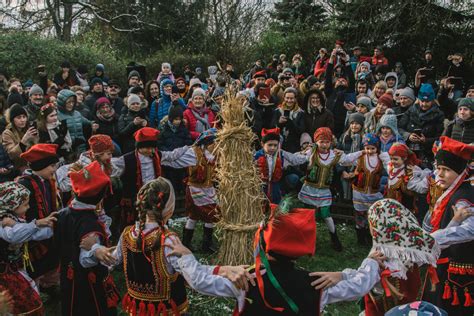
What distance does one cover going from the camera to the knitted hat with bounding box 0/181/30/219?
386 cm

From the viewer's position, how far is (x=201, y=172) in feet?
20.6

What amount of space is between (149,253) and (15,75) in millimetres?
11828

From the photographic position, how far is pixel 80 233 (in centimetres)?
382

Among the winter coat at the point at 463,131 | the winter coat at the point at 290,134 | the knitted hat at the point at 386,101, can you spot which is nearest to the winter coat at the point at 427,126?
the knitted hat at the point at 386,101

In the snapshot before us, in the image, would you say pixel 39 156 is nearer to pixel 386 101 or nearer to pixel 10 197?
pixel 10 197

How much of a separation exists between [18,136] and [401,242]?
16.0 feet

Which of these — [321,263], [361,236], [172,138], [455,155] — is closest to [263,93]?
[172,138]

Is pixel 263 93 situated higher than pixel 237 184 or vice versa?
pixel 263 93

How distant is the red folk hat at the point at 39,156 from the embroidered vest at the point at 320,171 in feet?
11.2

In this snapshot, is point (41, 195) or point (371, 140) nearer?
point (41, 195)

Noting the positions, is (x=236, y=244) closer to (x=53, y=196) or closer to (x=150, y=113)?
(x=53, y=196)

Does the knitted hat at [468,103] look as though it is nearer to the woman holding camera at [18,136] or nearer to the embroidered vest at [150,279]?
the embroidered vest at [150,279]

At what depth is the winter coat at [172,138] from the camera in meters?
7.26

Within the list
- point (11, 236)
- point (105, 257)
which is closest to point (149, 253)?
point (105, 257)
